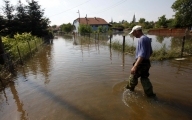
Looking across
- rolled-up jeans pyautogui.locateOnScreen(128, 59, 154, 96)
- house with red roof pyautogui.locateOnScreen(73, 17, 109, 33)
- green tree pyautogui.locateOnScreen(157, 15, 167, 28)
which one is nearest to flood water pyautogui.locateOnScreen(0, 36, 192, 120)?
rolled-up jeans pyautogui.locateOnScreen(128, 59, 154, 96)

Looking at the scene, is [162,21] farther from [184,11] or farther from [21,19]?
[21,19]

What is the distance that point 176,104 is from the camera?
3.78 m

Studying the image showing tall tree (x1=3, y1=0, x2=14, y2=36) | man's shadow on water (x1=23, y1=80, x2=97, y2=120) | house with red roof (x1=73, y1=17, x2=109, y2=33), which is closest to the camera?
man's shadow on water (x1=23, y1=80, x2=97, y2=120)

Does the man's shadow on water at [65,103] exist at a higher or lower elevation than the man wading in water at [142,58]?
lower

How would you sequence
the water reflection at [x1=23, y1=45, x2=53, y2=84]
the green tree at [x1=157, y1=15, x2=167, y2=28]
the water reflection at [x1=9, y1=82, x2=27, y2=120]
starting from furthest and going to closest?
the green tree at [x1=157, y1=15, x2=167, y2=28] < the water reflection at [x1=23, y1=45, x2=53, y2=84] < the water reflection at [x1=9, y1=82, x2=27, y2=120]

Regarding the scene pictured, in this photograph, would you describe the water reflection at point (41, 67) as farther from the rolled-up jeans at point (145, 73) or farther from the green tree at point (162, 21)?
the green tree at point (162, 21)

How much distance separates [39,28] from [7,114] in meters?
25.6

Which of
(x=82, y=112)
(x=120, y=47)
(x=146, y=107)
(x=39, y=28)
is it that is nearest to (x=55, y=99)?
(x=82, y=112)

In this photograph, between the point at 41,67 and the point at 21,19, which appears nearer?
the point at 41,67

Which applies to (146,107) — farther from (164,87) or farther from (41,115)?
(41,115)

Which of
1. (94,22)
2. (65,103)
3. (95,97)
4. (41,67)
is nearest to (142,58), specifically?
(95,97)

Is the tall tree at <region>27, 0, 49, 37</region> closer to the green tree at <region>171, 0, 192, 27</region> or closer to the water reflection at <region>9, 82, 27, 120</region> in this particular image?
the water reflection at <region>9, 82, 27, 120</region>

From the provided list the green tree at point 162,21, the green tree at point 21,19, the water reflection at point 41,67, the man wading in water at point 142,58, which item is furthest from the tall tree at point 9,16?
the green tree at point 162,21

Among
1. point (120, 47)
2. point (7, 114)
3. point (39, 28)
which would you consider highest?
point (39, 28)
